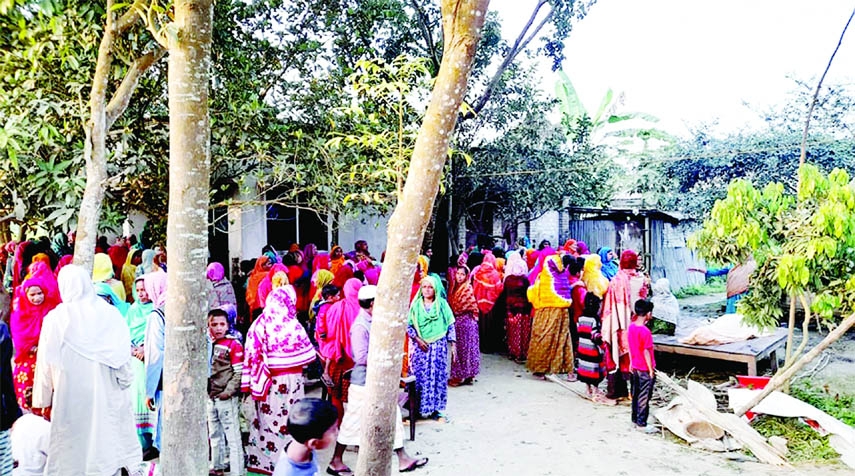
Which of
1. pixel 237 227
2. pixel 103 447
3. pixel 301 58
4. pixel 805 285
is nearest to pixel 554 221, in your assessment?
pixel 237 227

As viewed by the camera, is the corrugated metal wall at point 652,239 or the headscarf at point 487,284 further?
the corrugated metal wall at point 652,239

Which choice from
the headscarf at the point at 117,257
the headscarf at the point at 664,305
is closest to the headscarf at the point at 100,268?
the headscarf at the point at 117,257

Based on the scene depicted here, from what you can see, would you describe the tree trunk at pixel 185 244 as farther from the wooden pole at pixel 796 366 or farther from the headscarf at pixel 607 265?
the headscarf at pixel 607 265

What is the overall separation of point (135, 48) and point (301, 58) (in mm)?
3018

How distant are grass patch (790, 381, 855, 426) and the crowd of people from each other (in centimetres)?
204

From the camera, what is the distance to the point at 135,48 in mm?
5602

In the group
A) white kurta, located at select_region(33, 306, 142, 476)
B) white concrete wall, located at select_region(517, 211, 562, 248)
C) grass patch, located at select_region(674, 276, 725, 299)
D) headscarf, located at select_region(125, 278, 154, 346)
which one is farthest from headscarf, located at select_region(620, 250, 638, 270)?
grass patch, located at select_region(674, 276, 725, 299)

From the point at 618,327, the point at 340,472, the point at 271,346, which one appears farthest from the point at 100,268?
the point at 618,327

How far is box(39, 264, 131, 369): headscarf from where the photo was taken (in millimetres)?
3750

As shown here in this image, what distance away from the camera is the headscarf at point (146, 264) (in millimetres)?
7656

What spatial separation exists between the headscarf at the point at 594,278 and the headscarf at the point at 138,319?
5.28 metres

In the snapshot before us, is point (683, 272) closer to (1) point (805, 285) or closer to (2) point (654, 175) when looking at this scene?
(2) point (654, 175)

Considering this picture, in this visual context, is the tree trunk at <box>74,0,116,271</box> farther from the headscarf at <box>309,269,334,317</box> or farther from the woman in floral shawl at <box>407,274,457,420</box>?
the woman in floral shawl at <box>407,274,457,420</box>

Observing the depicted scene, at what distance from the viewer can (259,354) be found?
4754 mm
